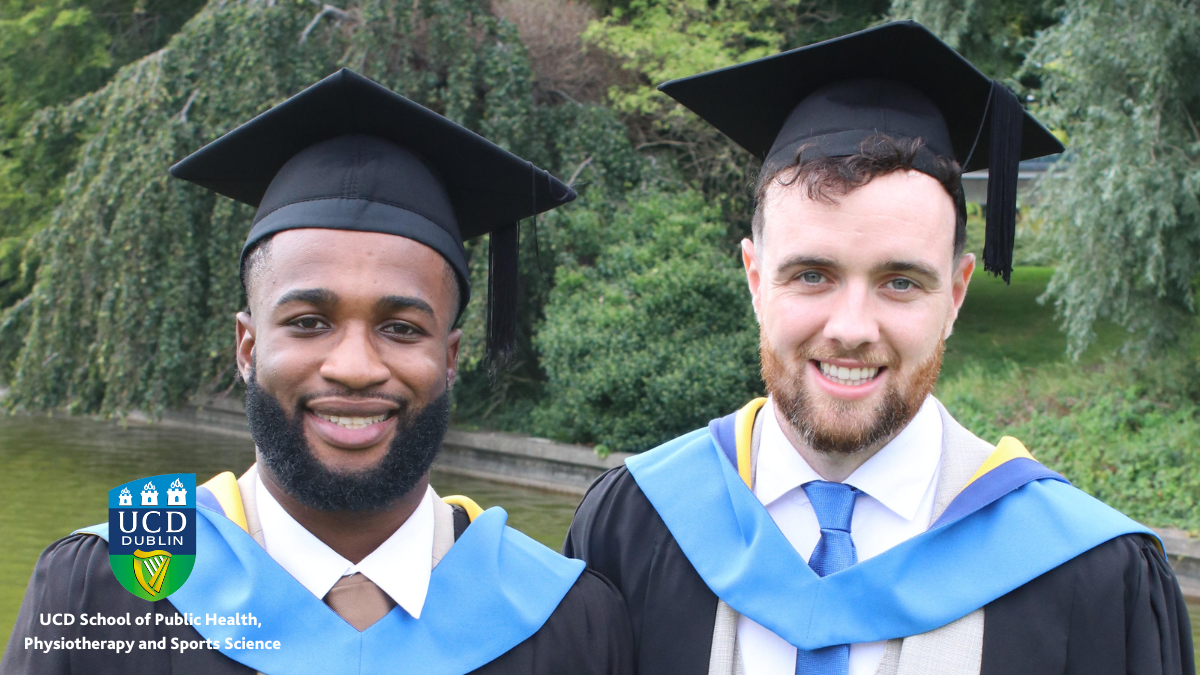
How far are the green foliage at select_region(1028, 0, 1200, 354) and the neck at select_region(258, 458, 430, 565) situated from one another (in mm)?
7179

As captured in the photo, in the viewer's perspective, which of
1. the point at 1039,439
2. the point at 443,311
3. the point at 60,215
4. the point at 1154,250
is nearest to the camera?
the point at 443,311

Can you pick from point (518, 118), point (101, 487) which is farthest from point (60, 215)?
point (518, 118)

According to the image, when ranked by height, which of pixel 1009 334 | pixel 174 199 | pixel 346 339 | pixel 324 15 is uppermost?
pixel 324 15

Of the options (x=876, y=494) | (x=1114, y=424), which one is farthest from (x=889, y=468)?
(x=1114, y=424)

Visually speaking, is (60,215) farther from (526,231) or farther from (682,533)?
(682,533)

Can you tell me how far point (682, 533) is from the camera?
7.54 feet

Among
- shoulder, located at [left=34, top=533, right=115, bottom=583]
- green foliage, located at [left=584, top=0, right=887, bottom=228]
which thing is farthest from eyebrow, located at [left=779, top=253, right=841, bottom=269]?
green foliage, located at [left=584, top=0, right=887, bottom=228]

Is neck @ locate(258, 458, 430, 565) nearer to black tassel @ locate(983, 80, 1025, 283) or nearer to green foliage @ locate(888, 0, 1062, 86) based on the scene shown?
black tassel @ locate(983, 80, 1025, 283)

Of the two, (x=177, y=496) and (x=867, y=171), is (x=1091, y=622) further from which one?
(x=177, y=496)

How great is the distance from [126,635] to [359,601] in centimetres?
39

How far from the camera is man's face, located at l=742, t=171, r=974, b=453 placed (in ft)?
6.83

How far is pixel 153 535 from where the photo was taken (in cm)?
195

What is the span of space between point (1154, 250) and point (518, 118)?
19.6 ft

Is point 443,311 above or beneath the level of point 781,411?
above
